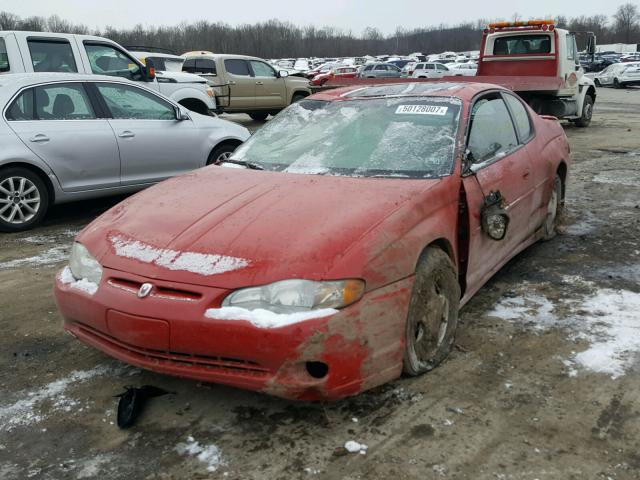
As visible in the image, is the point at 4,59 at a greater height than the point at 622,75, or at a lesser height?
greater

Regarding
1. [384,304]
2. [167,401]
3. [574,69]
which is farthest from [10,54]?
[574,69]

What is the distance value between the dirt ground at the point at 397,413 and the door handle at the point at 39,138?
2.52 meters

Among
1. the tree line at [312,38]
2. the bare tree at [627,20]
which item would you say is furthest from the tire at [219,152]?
the bare tree at [627,20]

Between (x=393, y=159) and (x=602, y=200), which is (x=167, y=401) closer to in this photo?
(x=393, y=159)

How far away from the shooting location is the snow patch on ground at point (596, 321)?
3391 millimetres

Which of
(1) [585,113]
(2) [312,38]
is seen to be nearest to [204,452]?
(1) [585,113]

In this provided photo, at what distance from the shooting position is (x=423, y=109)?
159 inches

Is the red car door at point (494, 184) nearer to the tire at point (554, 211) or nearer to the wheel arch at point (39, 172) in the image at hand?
the tire at point (554, 211)

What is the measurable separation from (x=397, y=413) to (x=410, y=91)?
2.32m

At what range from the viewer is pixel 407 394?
→ 310 centimetres

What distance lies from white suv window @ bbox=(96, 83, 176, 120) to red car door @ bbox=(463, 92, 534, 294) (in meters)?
4.18

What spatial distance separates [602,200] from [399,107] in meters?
4.18

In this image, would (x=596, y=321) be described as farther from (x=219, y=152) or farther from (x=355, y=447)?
(x=219, y=152)

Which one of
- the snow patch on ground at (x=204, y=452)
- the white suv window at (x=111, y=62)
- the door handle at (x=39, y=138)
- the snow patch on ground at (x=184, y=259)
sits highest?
the white suv window at (x=111, y=62)
